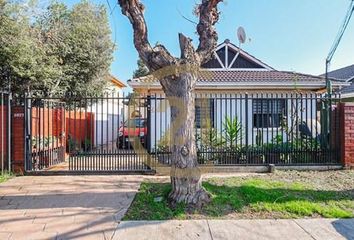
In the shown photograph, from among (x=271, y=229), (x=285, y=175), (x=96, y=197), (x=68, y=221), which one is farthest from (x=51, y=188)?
(x=285, y=175)

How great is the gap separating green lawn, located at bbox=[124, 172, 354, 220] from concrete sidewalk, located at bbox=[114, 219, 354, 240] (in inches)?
9.6

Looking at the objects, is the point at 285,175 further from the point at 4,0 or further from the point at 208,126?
the point at 4,0

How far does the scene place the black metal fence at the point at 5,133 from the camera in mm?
8461

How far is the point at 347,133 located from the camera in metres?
9.02

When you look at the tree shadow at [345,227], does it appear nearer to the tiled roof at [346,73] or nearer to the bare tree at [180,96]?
the bare tree at [180,96]

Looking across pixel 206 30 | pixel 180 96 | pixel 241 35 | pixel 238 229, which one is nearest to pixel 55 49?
pixel 241 35

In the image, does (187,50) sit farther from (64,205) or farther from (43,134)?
(43,134)

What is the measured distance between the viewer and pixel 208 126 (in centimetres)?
1186

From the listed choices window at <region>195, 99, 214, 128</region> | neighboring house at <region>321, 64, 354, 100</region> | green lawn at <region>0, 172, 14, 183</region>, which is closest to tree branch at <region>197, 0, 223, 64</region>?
green lawn at <region>0, 172, 14, 183</region>

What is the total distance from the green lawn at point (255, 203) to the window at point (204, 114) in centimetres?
490

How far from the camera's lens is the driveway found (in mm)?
4875

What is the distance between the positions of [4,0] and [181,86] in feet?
25.0

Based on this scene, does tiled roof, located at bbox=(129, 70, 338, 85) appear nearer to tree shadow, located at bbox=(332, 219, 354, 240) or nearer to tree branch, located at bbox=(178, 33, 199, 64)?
tree branch, located at bbox=(178, 33, 199, 64)

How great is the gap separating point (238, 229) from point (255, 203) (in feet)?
3.79
